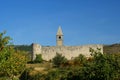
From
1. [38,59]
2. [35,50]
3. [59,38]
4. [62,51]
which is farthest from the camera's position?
[59,38]

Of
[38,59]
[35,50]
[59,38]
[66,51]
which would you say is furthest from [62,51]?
[59,38]

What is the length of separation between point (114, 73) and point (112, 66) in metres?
0.58

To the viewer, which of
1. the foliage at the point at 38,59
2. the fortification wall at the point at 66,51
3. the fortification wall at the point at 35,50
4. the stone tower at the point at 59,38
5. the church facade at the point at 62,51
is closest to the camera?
the foliage at the point at 38,59

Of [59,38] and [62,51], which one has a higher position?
[59,38]

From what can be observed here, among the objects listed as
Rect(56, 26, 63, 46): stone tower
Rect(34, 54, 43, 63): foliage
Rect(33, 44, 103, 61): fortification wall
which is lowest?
Rect(34, 54, 43, 63): foliage

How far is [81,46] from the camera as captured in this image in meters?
78.1

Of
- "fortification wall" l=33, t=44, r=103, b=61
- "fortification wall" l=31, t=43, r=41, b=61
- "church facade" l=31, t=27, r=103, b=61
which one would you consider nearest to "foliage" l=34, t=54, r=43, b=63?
"church facade" l=31, t=27, r=103, b=61

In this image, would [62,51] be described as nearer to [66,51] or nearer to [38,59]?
[66,51]

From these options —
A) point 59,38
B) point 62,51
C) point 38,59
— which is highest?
point 59,38

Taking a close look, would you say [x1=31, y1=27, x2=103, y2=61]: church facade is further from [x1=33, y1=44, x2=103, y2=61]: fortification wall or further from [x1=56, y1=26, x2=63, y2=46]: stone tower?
[x1=56, y1=26, x2=63, y2=46]: stone tower

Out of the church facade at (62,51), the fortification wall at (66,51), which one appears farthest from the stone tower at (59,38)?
the fortification wall at (66,51)

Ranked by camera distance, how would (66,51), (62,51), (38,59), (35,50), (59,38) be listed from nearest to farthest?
(38,59)
(62,51)
(66,51)
(35,50)
(59,38)

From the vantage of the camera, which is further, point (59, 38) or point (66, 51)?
point (59, 38)

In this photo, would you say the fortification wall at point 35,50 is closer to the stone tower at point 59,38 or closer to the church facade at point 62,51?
the church facade at point 62,51
